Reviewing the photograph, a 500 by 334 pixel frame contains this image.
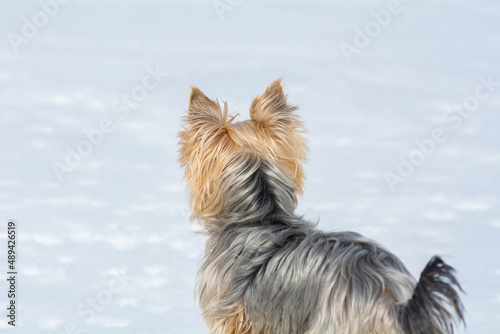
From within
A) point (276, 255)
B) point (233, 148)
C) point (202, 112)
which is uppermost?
point (202, 112)

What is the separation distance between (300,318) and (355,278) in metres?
0.49

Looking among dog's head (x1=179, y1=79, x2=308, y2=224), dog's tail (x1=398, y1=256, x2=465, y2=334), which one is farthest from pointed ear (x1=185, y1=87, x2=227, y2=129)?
dog's tail (x1=398, y1=256, x2=465, y2=334)

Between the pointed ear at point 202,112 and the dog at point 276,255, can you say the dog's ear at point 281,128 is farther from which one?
the pointed ear at point 202,112

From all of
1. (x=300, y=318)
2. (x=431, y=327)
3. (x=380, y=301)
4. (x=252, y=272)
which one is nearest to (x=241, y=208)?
(x=252, y=272)

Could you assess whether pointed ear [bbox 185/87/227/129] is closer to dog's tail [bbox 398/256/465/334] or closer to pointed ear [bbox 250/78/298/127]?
pointed ear [bbox 250/78/298/127]

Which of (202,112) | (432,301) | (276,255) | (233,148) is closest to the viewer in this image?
(432,301)

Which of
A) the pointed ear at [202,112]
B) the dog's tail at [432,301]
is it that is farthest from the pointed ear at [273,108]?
the dog's tail at [432,301]

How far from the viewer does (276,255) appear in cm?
537

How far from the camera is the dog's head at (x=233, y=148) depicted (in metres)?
5.84

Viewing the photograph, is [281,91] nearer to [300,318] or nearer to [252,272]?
[252,272]

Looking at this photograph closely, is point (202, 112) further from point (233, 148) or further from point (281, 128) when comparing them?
point (281, 128)

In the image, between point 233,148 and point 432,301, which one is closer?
point 432,301

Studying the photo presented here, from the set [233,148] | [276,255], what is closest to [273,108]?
[233,148]

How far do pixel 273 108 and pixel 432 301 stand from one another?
2314 millimetres
